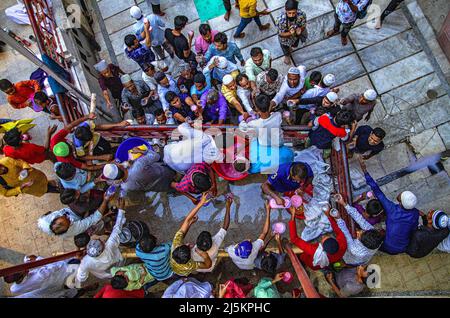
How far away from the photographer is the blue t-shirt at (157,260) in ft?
14.9

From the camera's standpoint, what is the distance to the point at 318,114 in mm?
5574

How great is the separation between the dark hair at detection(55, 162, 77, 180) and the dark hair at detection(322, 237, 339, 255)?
3.49 metres

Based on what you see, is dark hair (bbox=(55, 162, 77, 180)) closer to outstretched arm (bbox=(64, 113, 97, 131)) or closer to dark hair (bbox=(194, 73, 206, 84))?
outstretched arm (bbox=(64, 113, 97, 131))

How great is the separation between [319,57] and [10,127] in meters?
5.69

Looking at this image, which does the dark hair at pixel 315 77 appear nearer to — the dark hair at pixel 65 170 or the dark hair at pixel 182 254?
the dark hair at pixel 182 254

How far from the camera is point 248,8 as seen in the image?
6.52 metres

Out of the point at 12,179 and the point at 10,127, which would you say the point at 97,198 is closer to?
the point at 12,179

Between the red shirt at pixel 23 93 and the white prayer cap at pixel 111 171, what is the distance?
2582mm

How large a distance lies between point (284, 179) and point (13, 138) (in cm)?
396

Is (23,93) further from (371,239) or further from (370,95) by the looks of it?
(371,239)

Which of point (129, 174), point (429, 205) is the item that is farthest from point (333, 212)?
point (129, 174)

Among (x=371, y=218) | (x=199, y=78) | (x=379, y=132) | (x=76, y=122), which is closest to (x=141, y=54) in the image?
(x=199, y=78)

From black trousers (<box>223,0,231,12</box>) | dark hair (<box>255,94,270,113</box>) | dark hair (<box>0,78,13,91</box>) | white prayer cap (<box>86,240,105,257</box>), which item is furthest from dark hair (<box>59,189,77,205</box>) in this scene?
black trousers (<box>223,0,231,12</box>)

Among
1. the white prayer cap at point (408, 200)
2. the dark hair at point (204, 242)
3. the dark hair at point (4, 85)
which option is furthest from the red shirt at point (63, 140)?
the white prayer cap at point (408, 200)
